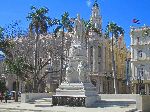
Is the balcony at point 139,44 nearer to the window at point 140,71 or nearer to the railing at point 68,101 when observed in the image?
the window at point 140,71

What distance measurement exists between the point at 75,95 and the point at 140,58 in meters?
36.3

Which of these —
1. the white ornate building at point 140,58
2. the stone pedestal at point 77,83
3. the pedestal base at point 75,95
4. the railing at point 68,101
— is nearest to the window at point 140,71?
the white ornate building at point 140,58

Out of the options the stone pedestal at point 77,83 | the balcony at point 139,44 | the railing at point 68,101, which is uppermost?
the balcony at point 139,44

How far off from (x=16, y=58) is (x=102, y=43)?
29.1 meters

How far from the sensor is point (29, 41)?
50094mm

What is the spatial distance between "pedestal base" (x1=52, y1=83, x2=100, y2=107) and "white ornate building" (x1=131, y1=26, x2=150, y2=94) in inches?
1311

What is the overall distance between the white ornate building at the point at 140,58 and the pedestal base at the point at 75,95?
33.3 meters

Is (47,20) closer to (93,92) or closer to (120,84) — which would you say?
(93,92)

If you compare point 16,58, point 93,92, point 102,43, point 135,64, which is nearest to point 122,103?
point 93,92

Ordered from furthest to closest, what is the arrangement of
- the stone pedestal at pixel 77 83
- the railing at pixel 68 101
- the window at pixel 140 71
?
1. the window at pixel 140 71
2. the stone pedestal at pixel 77 83
3. the railing at pixel 68 101

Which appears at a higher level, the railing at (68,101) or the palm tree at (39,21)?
the palm tree at (39,21)

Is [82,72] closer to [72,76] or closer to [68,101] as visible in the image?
[72,76]

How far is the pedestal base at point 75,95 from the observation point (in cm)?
2967

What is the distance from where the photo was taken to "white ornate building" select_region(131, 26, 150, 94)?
6356cm
